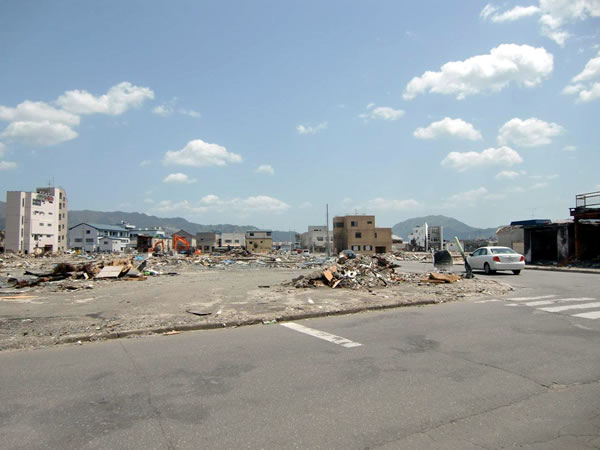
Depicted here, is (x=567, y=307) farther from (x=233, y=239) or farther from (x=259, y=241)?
(x=233, y=239)

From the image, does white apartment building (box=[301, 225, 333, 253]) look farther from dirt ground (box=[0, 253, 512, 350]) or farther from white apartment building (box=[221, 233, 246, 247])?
dirt ground (box=[0, 253, 512, 350])

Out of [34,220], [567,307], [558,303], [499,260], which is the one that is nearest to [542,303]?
[558,303]

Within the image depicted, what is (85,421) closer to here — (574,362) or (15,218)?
(574,362)

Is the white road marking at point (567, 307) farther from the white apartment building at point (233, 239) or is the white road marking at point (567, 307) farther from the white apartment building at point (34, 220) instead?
the white apartment building at point (233, 239)

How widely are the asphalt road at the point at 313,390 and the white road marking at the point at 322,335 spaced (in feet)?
0.17

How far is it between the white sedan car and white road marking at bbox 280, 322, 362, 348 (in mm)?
16852

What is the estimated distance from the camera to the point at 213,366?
19.3ft

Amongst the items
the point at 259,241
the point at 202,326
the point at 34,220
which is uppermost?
the point at 34,220

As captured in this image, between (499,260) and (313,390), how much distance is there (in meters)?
20.3

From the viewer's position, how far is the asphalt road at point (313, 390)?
12.5ft

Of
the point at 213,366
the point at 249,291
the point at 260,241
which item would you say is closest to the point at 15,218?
the point at 260,241

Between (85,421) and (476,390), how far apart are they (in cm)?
434

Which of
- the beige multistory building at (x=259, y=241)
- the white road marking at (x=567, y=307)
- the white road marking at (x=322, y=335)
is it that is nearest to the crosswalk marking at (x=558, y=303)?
the white road marking at (x=567, y=307)

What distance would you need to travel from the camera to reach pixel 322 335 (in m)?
7.95
